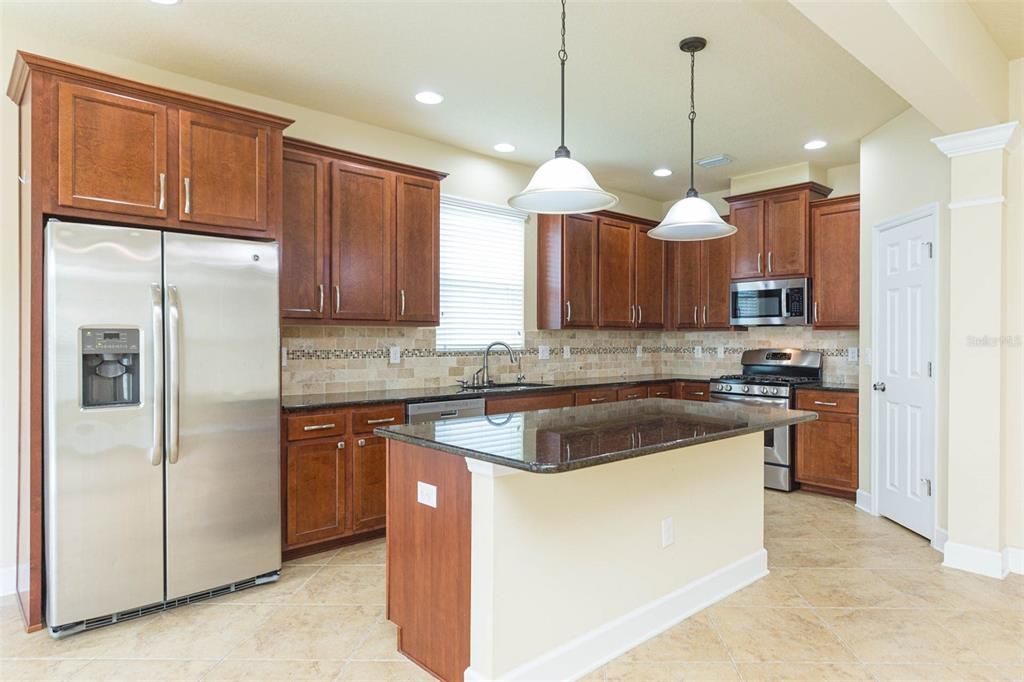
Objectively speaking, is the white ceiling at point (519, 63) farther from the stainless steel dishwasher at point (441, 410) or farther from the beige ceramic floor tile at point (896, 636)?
the beige ceramic floor tile at point (896, 636)

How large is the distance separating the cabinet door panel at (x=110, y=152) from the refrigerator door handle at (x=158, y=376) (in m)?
0.42

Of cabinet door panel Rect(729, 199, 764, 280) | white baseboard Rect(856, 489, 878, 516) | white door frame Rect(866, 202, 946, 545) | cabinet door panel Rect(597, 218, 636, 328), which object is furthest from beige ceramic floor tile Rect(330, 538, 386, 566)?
cabinet door panel Rect(729, 199, 764, 280)

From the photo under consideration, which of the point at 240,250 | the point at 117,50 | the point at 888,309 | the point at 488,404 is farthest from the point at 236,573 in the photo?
the point at 888,309

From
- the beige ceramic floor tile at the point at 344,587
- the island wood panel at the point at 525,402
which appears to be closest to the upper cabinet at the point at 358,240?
the island wood panel at the point at 525,402

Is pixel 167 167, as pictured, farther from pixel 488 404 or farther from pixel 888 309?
pixel 888 309

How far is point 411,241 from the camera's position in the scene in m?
4.18

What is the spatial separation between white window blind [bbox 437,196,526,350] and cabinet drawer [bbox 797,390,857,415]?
2339 millimetres

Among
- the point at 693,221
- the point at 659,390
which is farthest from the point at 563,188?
the point at 659,390

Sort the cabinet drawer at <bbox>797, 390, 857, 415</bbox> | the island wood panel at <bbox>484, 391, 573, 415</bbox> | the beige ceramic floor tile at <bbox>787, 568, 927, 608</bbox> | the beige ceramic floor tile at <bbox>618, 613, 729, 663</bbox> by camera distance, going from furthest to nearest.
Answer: the cabinet drawer at <bbox>797, 390, 857, 415</bbox> < the island wood panel at <bbox>484, 391, 573, 415</bbox> < the beige ceramic floor tile at <bbox>787, 568, 927, 608</bbox> < the beige ceramic floor tile at <bbox>618, 613, 729, 663</bbox>

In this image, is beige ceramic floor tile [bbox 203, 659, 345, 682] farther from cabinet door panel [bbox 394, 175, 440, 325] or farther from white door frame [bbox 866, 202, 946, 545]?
white door frame [bbox 866, 202, 946, 545]

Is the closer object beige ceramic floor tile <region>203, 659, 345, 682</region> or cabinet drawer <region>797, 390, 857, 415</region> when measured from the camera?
beige ceramic floor tile <region>203, 659, 345, 682</region>

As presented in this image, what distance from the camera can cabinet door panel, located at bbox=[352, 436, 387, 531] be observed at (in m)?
3.62

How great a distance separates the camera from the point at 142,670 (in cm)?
231

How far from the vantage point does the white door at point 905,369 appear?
376cm
